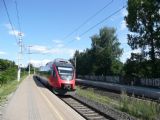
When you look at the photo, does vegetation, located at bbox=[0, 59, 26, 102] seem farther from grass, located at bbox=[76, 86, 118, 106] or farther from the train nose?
grass, located at bbox=[76, 86, 118, 106]

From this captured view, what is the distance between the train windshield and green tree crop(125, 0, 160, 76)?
27475 millimetres

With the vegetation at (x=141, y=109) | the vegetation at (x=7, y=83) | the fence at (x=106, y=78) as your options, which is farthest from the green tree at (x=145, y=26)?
the vegetation at (x=141, y=109)

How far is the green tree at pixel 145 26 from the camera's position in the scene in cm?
5609

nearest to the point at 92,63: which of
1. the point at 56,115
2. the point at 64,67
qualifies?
the point at 64,67

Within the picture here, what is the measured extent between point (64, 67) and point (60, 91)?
98.5 inches

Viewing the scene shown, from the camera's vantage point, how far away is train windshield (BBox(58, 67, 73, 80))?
30170mm

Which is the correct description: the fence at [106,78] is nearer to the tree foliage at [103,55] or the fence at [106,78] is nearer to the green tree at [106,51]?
the tree foliage at [103,55]

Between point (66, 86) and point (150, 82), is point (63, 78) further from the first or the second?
point (150, 82)

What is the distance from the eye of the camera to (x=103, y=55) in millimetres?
87062

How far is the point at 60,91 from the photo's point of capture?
1168 inches

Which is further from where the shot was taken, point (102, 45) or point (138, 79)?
point (102, 45)

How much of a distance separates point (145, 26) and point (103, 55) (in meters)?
29.8

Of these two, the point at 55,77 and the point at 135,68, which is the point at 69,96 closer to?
the point at 55,77

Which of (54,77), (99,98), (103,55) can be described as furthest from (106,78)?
(99,98)
